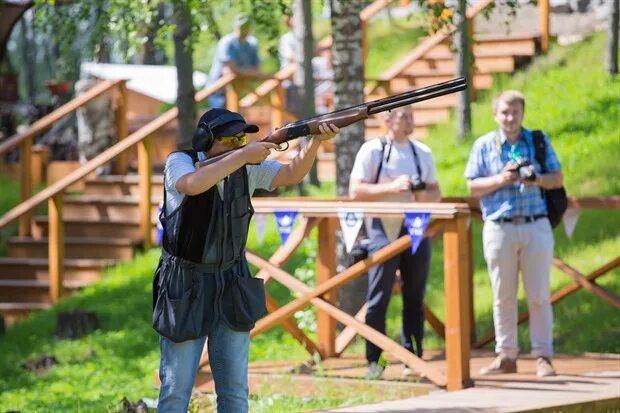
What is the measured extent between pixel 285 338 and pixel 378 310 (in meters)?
A: 3.53

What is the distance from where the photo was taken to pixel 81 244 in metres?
16.9

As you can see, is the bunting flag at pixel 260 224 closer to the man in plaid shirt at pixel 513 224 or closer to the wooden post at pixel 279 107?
the man in plaid shirt at pixel 513 224

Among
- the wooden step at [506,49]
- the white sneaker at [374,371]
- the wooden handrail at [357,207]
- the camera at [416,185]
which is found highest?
the wooden step at [506,49]

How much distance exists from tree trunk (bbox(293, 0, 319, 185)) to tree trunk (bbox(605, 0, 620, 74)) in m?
3.37

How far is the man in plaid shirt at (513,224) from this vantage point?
31.2ft

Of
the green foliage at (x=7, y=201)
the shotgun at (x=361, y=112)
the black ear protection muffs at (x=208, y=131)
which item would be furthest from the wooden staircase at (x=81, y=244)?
the shotgun at (x=361, y=112)

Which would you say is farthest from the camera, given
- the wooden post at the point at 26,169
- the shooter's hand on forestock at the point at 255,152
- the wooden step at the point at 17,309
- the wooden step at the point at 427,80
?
the wooden step at the point at 427,80

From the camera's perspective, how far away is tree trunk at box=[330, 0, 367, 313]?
12078 mm

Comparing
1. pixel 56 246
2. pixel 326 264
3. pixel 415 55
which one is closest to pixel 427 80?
pixel 415 55

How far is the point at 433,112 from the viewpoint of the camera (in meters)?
18.2

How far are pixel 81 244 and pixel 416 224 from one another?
8.49 m

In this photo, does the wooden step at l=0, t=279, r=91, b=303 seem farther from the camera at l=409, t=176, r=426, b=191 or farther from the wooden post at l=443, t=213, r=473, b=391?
the wooden post at l=443, t=213, r=473, b=391

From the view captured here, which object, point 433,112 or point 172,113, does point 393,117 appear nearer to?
point 172,113

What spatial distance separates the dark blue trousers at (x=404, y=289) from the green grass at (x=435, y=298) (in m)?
0.58
